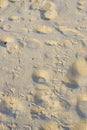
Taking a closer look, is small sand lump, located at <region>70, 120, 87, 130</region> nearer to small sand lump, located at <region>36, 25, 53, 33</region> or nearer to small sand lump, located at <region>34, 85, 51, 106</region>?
small sand lump, located at <region>34, 85, 51, 106</region>

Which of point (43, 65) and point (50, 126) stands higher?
point (43, 65)

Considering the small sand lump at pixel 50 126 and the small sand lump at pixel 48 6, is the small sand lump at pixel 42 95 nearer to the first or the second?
the small sand lump at pixel 50 126

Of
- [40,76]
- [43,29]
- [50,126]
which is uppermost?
[43,29]

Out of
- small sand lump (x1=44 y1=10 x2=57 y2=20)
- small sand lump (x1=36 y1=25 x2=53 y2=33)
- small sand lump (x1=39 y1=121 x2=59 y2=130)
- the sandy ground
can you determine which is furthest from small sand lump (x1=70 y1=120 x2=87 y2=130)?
small sand lump (x1=44 y1=10 x2=57 y2=20)

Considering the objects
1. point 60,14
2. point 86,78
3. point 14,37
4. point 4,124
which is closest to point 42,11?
point 60,14

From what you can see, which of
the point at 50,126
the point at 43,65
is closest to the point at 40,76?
the point at 43,65

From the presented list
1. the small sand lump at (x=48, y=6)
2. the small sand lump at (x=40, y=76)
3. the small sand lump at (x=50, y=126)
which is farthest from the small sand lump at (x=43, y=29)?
the small sand lump at (x=50, y=126)

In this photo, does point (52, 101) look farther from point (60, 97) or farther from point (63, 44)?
point (63, 44)

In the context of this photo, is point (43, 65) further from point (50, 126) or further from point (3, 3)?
point (3, 3)

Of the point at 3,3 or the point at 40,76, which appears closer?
the point at 40,76

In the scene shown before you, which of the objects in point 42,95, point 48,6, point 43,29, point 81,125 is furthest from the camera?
point 48,6
